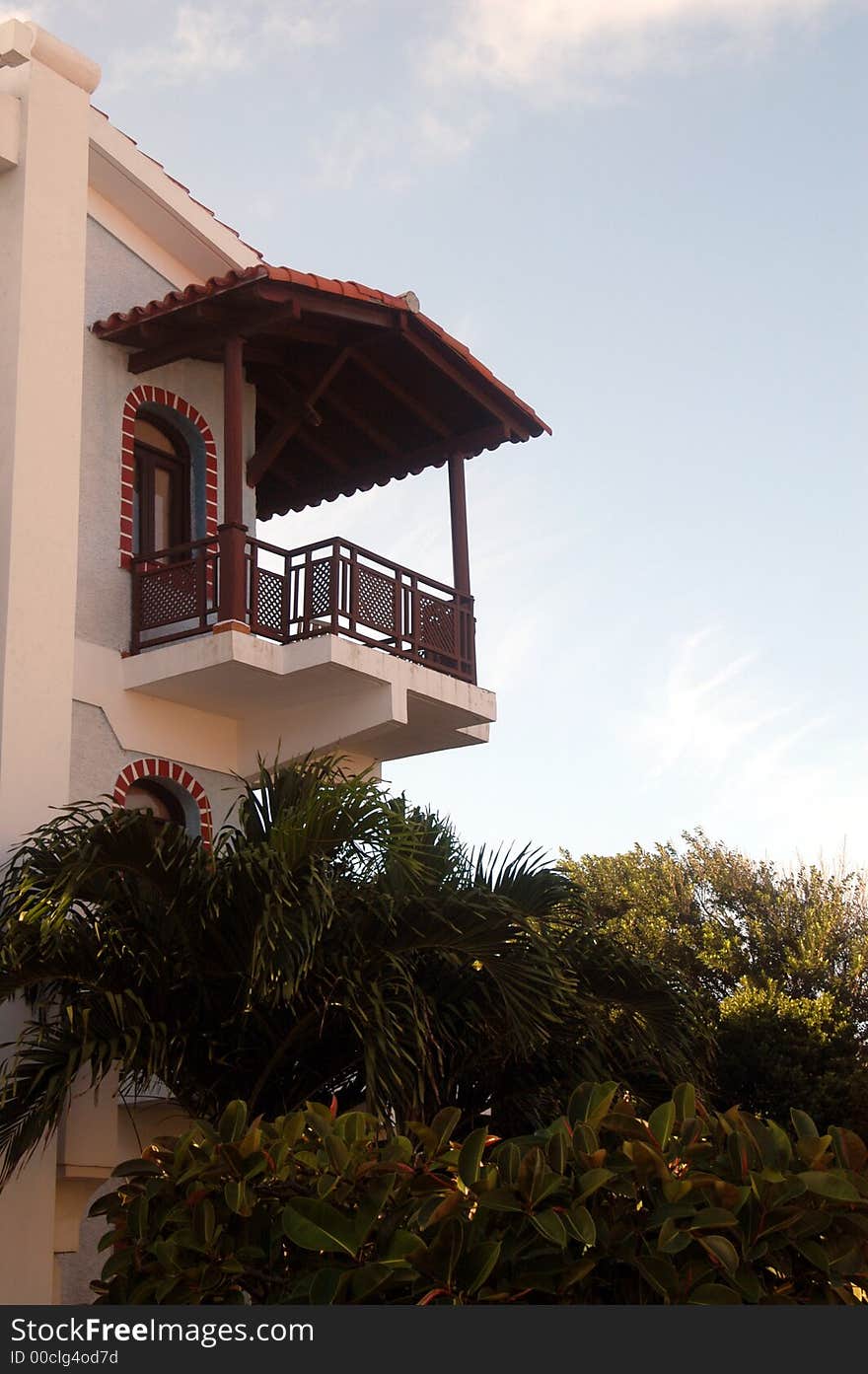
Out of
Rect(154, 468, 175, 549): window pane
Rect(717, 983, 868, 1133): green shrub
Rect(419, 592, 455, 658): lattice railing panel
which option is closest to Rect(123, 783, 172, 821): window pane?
Rect(154, 468, 175, 549): window pane

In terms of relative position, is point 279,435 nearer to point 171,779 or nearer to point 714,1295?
point 171,779

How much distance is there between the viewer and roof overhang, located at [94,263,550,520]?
1288 centimetres

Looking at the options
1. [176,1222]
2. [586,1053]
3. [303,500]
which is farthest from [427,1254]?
[303,500]

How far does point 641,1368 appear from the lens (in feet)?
16.2

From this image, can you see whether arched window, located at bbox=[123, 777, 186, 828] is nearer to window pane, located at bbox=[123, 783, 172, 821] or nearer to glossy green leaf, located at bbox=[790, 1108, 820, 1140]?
window pane, located at bbox=[123, 783, 172, 821]

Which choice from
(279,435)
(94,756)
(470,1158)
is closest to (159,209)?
(279,435)

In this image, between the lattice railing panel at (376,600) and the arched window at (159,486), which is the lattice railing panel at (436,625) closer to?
the lattice railing panel at (376,600)

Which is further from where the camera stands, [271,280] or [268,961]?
[271,280]

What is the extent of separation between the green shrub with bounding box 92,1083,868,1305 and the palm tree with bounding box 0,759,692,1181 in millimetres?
2289

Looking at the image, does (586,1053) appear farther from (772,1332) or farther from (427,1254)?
(772,1332)

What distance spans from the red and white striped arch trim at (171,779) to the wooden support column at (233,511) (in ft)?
4.49

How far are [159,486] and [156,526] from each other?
0.42m

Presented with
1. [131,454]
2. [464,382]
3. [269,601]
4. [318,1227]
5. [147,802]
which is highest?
[464,382]

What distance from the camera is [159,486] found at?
14203 mm
